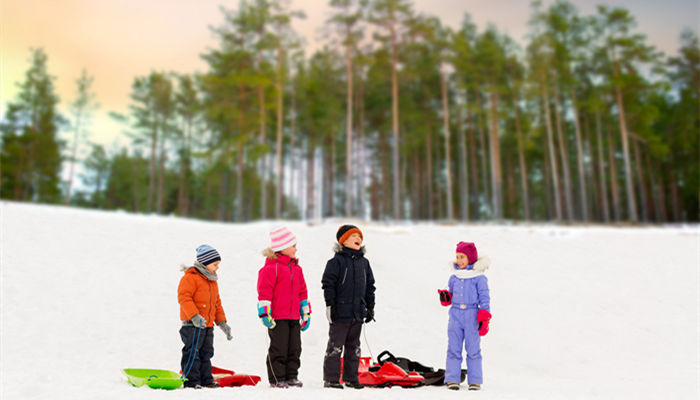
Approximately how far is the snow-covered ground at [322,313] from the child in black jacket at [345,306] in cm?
45

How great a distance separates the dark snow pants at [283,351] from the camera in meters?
4.68

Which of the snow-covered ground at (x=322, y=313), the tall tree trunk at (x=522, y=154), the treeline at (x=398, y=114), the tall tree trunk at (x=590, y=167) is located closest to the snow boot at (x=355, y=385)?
the snow-covered ground at (x=322, y=313)

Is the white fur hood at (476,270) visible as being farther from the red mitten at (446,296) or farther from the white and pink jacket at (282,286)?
the white and pink jacket at (282,286)

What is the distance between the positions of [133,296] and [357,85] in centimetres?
2564

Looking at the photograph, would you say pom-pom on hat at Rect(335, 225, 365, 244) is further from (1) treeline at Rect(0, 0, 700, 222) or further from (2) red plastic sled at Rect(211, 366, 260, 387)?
(1) treeline at Rect(0, 0, 700, 222)

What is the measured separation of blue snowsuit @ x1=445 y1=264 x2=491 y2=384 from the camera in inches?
195

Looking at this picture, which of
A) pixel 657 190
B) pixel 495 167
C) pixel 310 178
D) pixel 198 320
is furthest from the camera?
pixel 657 190

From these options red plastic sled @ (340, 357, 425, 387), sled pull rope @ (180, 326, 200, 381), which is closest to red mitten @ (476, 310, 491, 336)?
red plastic sled @ (340, 357, 425, 387)

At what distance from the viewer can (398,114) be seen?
31406mm

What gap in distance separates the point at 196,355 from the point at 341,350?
162 centimetres

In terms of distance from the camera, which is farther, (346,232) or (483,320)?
(346,232)

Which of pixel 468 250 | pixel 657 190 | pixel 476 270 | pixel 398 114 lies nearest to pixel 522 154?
pixel 398 114

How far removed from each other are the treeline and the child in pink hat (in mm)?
19362

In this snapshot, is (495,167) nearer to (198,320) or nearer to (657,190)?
(657,190)
